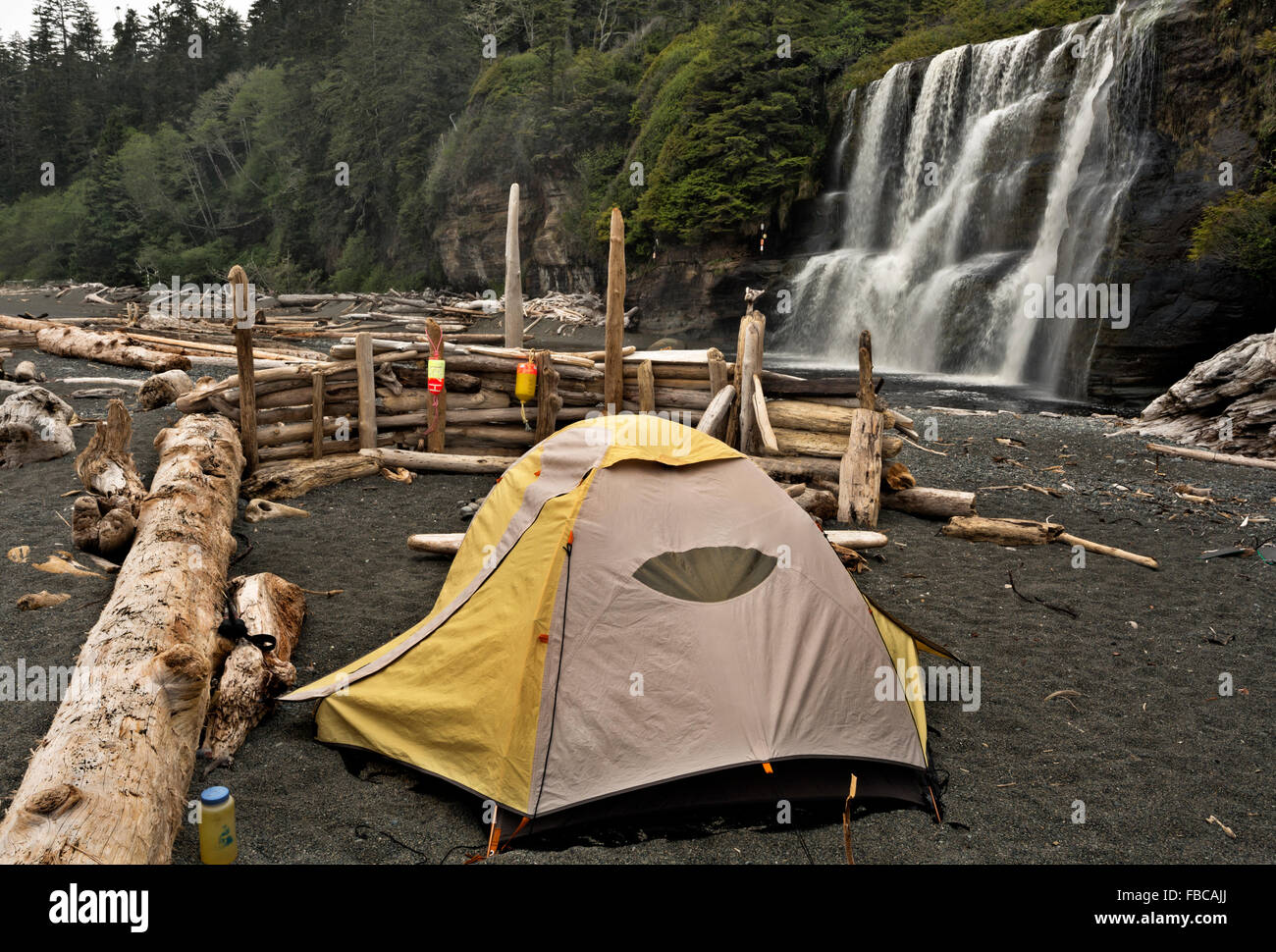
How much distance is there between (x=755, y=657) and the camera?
426cm

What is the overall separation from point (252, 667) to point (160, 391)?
27.8ft

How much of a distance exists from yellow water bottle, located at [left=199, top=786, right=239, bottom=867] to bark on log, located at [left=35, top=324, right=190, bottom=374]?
14038mm

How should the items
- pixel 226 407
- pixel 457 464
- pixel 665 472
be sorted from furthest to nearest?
1. pixel 457 464
2. pixel 226 407
3. pixel 665 472

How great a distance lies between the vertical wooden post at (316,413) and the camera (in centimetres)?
994

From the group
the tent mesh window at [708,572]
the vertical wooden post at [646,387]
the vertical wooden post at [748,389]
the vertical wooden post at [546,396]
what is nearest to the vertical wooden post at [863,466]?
the vertical wooden post at [748,389]

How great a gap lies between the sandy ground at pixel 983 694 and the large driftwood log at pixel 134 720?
0.32 m

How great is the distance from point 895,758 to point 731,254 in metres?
30.1

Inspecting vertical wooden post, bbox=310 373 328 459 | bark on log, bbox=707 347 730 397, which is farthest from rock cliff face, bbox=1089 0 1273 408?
vertical wooden post, bbox=310 373 328 459

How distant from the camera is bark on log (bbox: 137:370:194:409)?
1163 centimetres

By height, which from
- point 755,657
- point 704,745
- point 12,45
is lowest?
point 704,745

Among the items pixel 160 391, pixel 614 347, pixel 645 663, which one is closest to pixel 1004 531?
pixel 614 347
